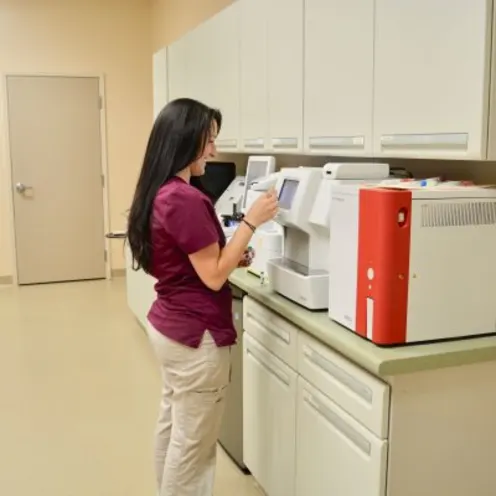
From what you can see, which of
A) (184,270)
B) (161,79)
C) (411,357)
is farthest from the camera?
(161,79)

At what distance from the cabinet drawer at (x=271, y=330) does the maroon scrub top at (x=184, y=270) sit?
203 millimetres

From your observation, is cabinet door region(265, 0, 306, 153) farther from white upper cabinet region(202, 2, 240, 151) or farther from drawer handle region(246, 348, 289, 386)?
drawer handle region(246, 348, 289, 386)

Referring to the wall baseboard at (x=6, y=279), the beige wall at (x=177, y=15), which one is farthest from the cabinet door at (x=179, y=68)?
the wall baseboard at (x=6, y=279)

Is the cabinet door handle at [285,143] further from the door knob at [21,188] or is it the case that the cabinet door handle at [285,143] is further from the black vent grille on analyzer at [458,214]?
the door knob at [21,188]

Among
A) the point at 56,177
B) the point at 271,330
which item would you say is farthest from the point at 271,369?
the point at 56,177

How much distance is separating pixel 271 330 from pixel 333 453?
1.77 ft

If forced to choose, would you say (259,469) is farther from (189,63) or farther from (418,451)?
(189,63)

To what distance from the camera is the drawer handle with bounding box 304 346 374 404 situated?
1713 mm

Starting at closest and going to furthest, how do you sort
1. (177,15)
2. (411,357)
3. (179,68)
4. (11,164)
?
(411,357), (179,68), (177,15), (11,164)

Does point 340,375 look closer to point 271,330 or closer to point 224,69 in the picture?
point 271,330

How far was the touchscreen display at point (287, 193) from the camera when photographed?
84.3 inches

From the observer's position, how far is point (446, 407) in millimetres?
1711

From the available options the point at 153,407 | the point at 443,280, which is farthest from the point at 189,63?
the point at 443,280

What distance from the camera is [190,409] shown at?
209 centimetres
